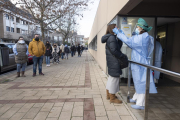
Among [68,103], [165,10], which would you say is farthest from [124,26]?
[68,103]

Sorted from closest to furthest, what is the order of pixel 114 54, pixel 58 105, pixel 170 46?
pixel 114 54 < pixel 58 105 < pixel 170 46

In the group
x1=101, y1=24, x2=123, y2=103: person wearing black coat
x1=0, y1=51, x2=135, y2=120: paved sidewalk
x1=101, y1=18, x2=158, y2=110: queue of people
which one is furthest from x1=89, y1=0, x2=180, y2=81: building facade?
x1=0, y1=51, x2=135, y2=120: paved sidewalk

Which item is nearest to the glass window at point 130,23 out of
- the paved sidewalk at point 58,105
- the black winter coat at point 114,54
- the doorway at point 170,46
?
the doorway at point 170,46

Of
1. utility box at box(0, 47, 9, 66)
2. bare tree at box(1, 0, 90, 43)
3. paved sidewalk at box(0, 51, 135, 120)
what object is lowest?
paved sidewalk at box(0, 51, 135, 120)

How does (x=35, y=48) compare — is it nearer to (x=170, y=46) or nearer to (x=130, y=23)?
(x=130, y=23)

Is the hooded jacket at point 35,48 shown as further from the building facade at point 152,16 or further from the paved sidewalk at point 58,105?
the building facade at point 152,16

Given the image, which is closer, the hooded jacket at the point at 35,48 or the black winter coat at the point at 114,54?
the black winter coat at the point at 114,54

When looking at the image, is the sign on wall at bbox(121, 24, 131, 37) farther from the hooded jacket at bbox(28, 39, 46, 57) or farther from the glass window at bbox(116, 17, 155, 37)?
the hooded jacket at bbox(28, 39, 46, 57)

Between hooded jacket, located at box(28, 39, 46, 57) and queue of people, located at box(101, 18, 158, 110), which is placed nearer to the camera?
queue of people, located at box(101, 18, 158, 110)

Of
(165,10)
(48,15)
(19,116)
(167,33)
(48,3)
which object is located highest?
(48,3)

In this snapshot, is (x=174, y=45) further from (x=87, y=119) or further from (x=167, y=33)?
(x=87, y=119)

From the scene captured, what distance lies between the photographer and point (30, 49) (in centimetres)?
589

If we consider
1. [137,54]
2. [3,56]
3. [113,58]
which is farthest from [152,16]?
[3,56]

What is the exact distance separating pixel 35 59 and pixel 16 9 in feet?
19.8
